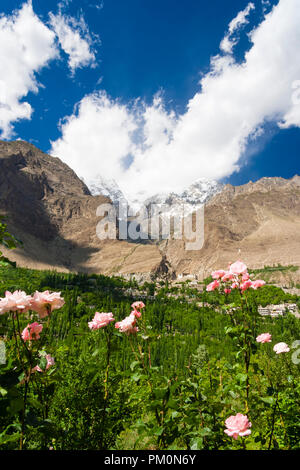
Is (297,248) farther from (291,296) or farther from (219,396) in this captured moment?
(219,396)

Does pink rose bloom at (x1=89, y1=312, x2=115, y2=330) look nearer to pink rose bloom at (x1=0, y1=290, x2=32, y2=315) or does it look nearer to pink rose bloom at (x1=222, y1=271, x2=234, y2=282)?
pink rose bloom at (x1=0, y1=290, x2=32, y2=315)

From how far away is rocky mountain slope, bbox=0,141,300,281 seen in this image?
13462cm

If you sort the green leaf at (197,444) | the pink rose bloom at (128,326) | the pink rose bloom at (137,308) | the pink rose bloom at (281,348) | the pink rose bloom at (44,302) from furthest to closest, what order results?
the pink rose bloom at (281,348), the pink rose bloom at (137,308), the pink rose bloom at (128,326), the green leaf at (197,444), the pink rose bloom at (44,302)

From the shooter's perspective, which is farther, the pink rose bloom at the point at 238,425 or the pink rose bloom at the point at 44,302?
the pink rose bloom at the point at 238,425

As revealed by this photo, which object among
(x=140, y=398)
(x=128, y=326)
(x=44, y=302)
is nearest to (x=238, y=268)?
(x=128, y=326)

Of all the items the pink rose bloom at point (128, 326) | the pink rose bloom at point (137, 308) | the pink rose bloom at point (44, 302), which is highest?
the pink rose bloom at point (44, 302)

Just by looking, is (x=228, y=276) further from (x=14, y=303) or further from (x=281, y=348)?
(x=14, y=303)

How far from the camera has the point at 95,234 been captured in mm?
158500

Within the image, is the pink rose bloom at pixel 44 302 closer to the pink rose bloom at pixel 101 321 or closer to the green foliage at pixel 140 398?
the green foliage at pixel 140 398

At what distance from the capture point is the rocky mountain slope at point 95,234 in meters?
135

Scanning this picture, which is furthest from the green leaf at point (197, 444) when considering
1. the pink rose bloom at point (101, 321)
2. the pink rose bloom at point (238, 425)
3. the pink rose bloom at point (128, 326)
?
the pink rose bloom at point (101, 321)

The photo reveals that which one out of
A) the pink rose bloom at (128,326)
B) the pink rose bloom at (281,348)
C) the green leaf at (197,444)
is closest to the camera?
the green leaf at (197,444)

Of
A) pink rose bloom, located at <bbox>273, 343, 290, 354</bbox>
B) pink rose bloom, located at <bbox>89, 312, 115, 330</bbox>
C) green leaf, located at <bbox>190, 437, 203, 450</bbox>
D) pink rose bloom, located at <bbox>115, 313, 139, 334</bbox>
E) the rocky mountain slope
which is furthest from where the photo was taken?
the rocky mountain slope

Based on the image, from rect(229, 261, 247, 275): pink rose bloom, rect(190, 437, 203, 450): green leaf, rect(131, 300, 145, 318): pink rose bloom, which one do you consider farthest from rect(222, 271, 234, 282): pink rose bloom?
rect(190, 437, 203, 450): green leaf
